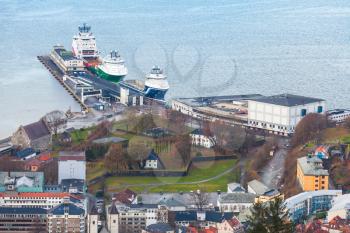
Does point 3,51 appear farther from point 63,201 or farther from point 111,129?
point 63,201

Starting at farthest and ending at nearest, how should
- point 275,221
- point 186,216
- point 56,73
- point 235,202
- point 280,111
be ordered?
point 56,73
point 280,111
point 235,202
point 186,216
point 275,221

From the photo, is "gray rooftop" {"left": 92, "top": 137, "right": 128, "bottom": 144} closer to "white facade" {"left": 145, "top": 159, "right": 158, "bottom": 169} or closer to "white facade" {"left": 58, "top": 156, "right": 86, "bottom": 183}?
"white facade" {"left": 145, "top": 159, "right": 158, "bottom": 169}

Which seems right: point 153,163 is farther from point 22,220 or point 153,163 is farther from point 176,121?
point 22,220

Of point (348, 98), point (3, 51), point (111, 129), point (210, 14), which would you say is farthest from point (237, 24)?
point (111, 129)

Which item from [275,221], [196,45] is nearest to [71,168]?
[275,221]

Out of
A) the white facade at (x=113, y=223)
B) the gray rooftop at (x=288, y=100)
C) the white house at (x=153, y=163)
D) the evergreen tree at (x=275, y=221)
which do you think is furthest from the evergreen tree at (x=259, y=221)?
the gray rooftop at (x=288, y=100)

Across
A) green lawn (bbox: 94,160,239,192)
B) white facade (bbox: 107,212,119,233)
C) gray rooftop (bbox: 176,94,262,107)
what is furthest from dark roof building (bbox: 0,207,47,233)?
gray rooftop (bbox: 176,94,262,107)
